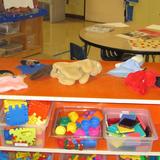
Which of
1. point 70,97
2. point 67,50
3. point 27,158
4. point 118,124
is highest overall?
point 70,97

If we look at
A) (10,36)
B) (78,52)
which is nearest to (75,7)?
(10,36)

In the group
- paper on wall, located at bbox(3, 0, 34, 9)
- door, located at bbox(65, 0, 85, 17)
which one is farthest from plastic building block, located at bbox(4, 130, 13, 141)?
door, located at bbox(65, 0, 85, 17)

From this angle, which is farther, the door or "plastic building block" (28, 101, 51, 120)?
the door

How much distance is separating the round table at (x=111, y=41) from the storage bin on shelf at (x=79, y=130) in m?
1.06

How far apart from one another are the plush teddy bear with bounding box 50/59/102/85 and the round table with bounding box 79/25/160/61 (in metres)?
1.06

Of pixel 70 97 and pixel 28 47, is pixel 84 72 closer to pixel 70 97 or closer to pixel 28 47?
pixel 70 97

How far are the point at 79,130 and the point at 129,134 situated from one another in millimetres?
208

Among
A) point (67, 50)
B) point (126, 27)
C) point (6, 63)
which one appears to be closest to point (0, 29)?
point (67, 50)

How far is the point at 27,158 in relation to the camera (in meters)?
1.58

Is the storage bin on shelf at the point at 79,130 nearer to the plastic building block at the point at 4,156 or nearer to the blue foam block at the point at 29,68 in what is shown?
the blue foam block at the point at 29,68

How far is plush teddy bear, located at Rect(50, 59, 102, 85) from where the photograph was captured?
130 centimetres

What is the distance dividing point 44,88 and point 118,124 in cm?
35

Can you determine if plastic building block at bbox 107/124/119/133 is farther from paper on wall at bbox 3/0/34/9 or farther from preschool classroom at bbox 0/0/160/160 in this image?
paper on wall at bbox 3/0/34/9

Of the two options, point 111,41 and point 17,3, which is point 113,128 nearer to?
point 111,41
